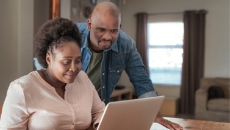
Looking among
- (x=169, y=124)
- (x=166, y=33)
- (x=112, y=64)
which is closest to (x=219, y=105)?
(x=166, y=33)

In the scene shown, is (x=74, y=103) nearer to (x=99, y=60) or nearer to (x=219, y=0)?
(x=99, y=60)

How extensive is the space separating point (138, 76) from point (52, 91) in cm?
70

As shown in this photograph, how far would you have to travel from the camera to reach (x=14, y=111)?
3.26 ft

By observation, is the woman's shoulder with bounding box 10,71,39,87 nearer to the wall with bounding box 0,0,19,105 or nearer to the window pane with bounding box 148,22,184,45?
the wall with bounding box 0,0,19,105

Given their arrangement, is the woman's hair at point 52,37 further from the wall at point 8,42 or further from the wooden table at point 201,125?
the wall at point 8,42

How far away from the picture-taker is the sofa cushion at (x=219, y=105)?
4594mm

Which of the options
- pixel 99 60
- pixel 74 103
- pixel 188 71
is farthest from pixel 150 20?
pixel 74 103

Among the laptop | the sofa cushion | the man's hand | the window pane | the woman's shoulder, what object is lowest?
the sofa cushion

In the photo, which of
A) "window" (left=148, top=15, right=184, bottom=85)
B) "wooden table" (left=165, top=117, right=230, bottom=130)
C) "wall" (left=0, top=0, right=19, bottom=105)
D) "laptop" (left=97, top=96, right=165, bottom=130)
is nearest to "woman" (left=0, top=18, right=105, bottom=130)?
"laptop" (left=97, top=96, right=165, bottom=130)

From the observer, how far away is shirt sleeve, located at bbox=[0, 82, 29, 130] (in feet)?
3.25

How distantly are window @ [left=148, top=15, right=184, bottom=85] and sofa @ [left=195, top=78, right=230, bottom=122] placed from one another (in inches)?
33.2

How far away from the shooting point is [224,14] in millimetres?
5402

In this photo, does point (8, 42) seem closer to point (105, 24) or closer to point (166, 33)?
point (105, 24)

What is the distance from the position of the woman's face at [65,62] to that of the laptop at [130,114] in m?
0.27
